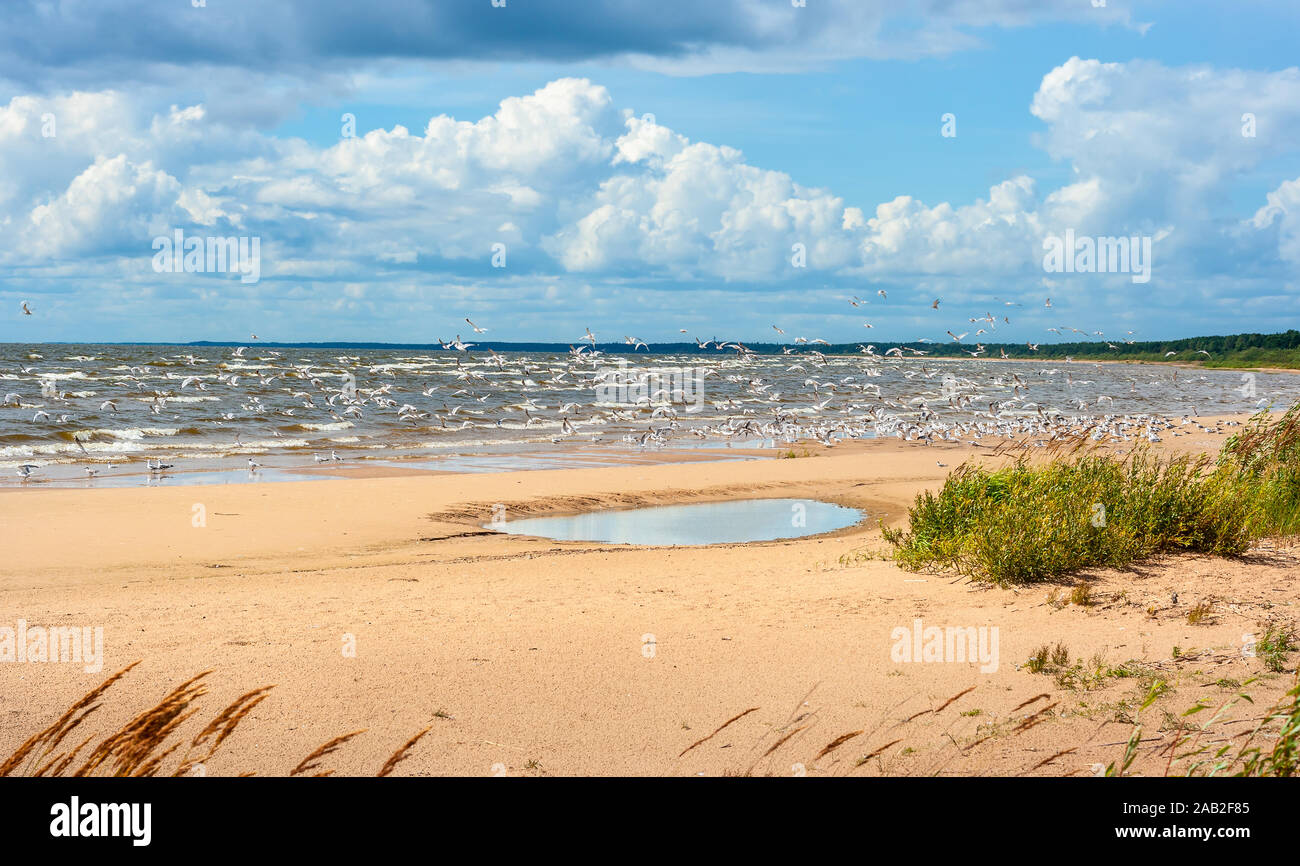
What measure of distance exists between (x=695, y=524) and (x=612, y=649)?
9129mm

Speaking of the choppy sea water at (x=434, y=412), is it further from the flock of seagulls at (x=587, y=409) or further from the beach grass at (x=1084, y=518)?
the beach grass at (x=1084, y=518)

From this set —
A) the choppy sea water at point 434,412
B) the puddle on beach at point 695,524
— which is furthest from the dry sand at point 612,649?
the choppy sea water at point 434,412

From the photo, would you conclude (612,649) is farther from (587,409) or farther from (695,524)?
(587,409)

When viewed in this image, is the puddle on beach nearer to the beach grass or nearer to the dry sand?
the dry sand

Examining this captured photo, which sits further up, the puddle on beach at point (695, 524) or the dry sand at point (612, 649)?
the dry sand at point (612, 649)

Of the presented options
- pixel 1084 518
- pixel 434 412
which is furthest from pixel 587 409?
pixel 1084 518

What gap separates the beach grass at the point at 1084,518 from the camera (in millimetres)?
8938

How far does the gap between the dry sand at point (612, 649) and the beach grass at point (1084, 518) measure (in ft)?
1.07

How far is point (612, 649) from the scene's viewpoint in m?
7.28
